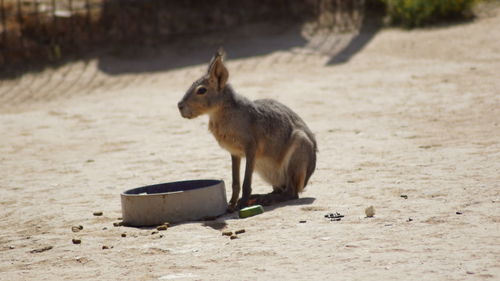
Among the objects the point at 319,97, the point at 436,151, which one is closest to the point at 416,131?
the point at 436,151

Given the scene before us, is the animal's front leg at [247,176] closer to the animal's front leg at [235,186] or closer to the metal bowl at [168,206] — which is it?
the animal's front leg at [235,186]

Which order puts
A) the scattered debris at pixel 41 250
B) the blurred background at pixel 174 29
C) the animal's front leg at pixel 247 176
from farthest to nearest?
1. the blurred background at pixel 174 29
2. the animal's front leg at pixel 247 176
3. the scattered debris at pixel 41 250

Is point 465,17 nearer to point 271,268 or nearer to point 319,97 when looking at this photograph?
point 319,97

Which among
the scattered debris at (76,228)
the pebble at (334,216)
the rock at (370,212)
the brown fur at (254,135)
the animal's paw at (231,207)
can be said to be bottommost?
the animal's paw at (231,207)

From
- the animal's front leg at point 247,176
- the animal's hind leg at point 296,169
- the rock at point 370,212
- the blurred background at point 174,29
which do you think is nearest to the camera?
the rock at point 370,212

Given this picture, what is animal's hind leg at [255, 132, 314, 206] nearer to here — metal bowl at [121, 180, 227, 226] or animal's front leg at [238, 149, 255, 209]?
animal's front leg at [238, 149, 255, 209]

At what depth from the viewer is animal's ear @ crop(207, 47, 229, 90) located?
19.4 feet

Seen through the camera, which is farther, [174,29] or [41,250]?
[174,29]

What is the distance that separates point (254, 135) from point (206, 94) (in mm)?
517

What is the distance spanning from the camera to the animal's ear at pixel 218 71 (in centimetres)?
592

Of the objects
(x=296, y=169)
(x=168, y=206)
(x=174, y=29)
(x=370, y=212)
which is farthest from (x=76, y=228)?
(x=174, y=29)

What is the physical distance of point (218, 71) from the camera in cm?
599

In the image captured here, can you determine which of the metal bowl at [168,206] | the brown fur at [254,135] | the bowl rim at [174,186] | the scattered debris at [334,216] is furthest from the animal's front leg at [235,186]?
the scattered debris at [334,216]

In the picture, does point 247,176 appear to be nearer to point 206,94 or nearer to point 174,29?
point 206,94
